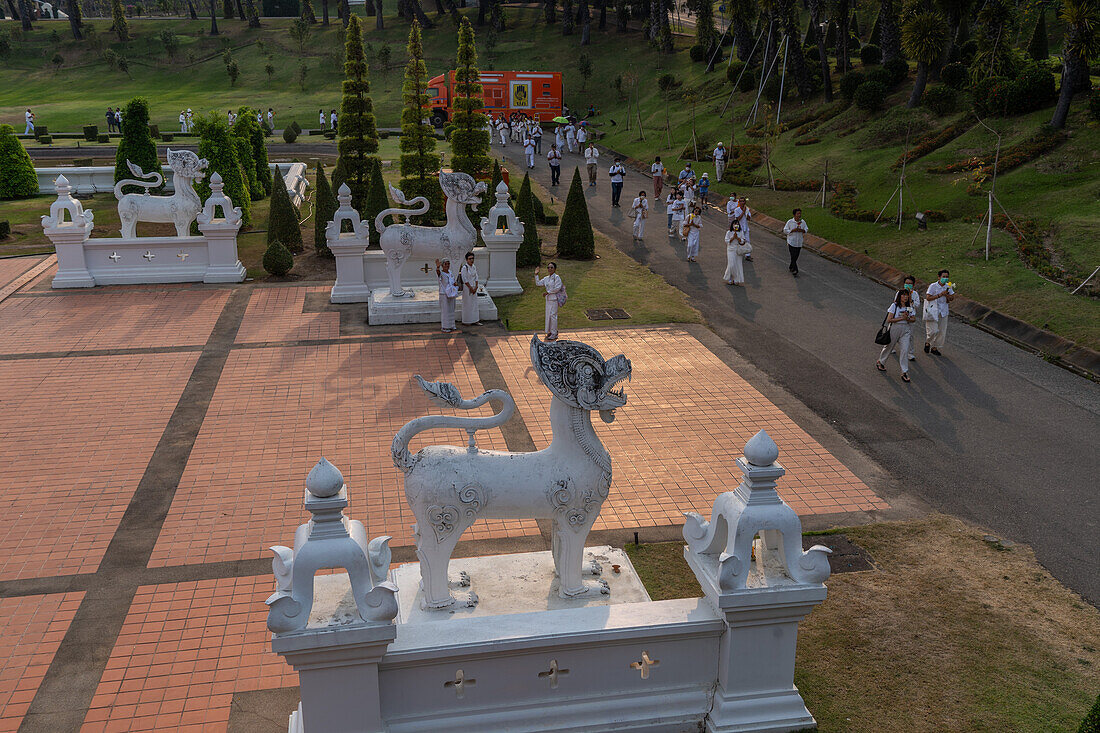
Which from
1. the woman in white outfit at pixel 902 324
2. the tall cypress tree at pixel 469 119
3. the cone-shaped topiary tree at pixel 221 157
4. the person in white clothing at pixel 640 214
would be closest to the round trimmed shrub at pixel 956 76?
the person in white clothing at pixel 640 214

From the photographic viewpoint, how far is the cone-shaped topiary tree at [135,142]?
2795 centimetres

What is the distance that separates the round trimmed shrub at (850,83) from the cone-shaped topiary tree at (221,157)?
84.7 ft

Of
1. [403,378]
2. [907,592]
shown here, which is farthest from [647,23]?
[907,592]

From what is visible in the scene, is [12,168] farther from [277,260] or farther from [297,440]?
[297,440]

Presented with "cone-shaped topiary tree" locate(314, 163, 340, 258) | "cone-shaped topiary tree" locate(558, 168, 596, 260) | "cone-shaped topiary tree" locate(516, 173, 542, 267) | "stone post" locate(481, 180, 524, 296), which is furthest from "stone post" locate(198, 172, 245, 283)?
"cone-shaped topiary tree" locate(558, 168, 596, 260)

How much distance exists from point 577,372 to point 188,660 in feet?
15.0

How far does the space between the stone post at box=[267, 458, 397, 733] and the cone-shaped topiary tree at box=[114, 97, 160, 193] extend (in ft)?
84.7

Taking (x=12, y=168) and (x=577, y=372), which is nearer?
(x=577, y=372)

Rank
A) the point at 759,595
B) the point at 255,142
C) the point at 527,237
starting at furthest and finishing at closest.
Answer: the point at 255,142 < the point at 527,237 < the point at 759,595

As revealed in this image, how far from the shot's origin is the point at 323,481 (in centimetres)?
589

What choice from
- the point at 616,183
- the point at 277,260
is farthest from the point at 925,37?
the point at 277,260

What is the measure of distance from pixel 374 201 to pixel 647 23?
49.2 metres

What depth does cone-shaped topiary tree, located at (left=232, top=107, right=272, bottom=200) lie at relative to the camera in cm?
3031

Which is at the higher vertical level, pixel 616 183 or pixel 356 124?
pixel 356 124
